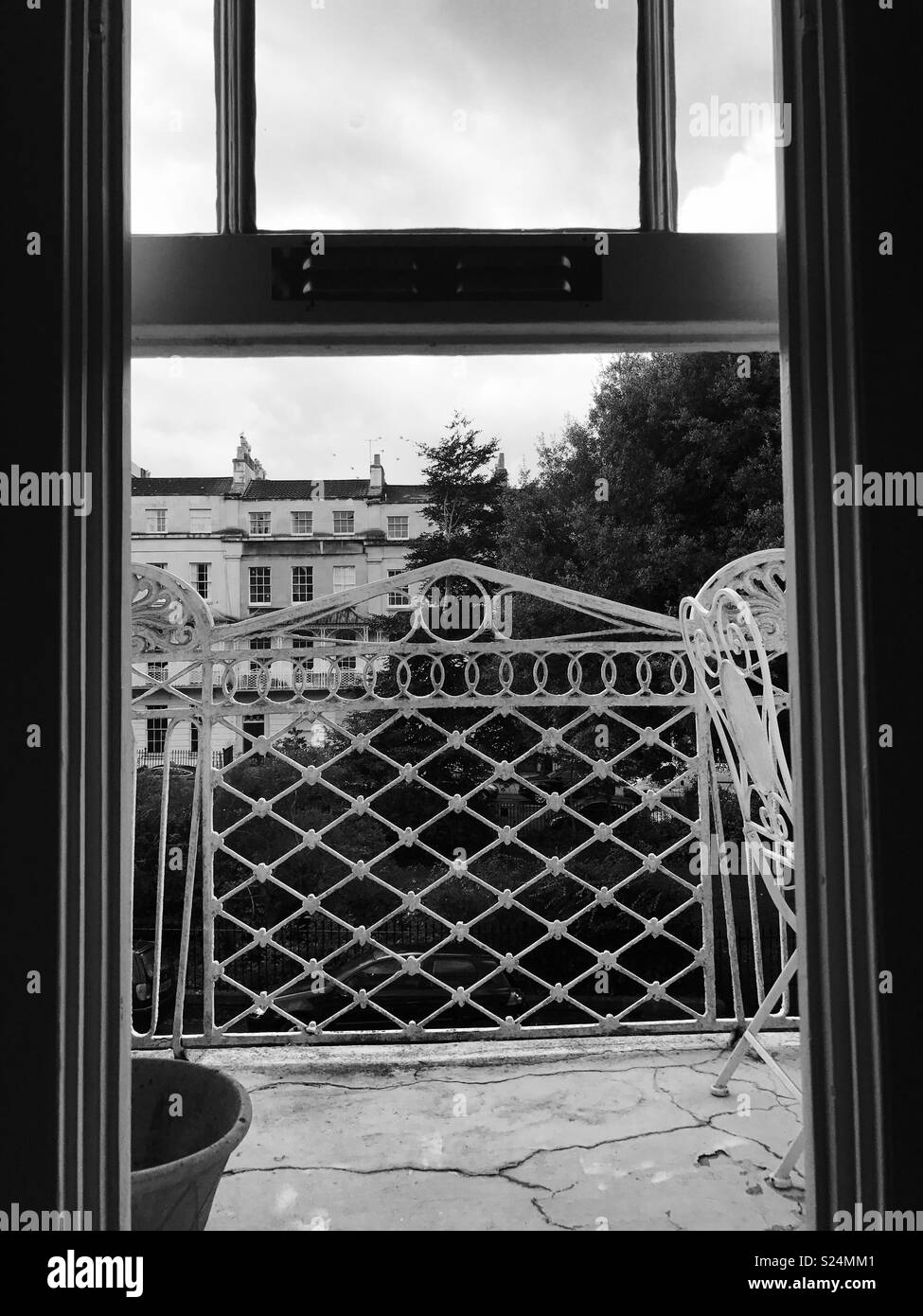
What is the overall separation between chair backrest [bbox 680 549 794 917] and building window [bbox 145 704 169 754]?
1.28 meters

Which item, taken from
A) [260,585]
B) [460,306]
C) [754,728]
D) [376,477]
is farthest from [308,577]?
[460,306]

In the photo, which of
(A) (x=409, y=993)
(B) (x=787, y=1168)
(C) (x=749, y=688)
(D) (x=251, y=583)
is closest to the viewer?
(B) (x=787, y=1168)

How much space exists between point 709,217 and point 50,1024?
4.05ft

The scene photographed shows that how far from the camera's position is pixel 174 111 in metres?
1.38

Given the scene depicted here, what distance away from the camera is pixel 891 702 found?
953mm

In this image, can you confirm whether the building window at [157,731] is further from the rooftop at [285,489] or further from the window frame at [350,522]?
the rooftop at [285,489]

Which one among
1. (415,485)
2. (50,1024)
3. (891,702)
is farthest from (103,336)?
(415,485)

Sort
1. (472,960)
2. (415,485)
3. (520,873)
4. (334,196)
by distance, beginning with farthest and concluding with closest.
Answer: (415,485)
(520,873)
(472,960)
(334,196)

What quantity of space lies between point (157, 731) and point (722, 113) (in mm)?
2125

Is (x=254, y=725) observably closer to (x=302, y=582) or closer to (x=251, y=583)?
(x=302, y=582)

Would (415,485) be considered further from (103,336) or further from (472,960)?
(103,336)

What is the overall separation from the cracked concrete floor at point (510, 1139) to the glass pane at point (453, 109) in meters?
1.56

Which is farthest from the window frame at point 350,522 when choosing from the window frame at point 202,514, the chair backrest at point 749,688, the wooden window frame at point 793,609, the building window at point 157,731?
the wooden window frame at point 793,609

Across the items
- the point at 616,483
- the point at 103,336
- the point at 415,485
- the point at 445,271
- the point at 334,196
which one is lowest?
the point at 103,336
